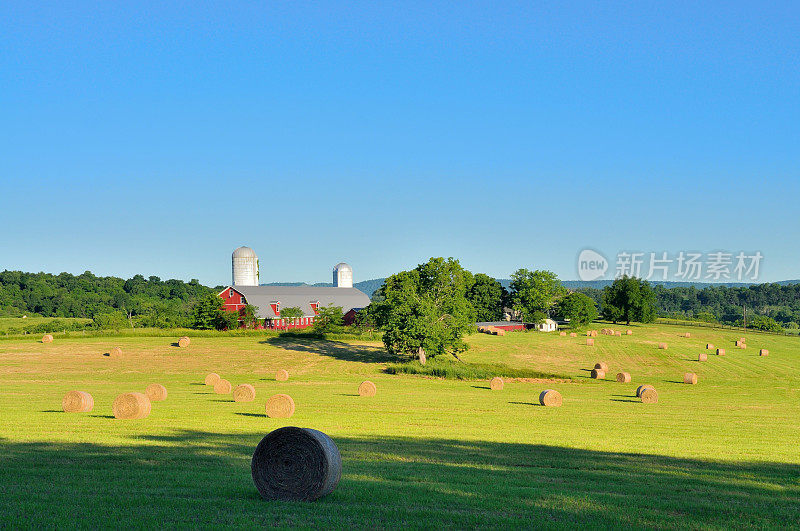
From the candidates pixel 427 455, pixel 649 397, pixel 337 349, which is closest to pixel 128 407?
pixel 427 455

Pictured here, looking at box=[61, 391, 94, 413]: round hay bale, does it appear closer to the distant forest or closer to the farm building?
the farm building

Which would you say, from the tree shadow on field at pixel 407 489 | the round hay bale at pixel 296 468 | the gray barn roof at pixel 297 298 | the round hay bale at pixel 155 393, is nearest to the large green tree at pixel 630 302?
the gray barn roof at pixel 297 298

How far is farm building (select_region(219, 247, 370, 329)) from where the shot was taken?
102m

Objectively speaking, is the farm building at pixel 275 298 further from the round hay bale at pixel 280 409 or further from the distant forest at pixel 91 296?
the round hay bale at pixel 280 409

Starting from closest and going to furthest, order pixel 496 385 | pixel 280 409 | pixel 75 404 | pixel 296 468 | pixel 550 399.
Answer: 1. pixel 296 468
2. pixel 75 404
3. pixel 280 409
4. pixel 550 399
5. pixel 496 385

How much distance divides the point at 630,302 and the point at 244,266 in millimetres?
76718

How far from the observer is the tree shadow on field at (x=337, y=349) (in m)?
64.3

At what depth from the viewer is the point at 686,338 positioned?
307 ft

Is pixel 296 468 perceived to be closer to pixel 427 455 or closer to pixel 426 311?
pixel 427 455

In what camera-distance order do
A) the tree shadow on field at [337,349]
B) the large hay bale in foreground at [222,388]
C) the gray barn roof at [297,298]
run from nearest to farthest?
1. the large hay bale in foreground at [222,388]
2. the tree shadow on field at [337,349]
3. the gray barn roof at [297,298]

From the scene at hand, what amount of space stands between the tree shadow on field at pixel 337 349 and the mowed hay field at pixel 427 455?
677 inches

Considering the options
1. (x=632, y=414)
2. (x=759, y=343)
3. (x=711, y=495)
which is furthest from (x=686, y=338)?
(x=711, y=495)

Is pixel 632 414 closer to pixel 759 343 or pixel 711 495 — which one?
pixel 711 495

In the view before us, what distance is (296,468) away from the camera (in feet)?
41.0
